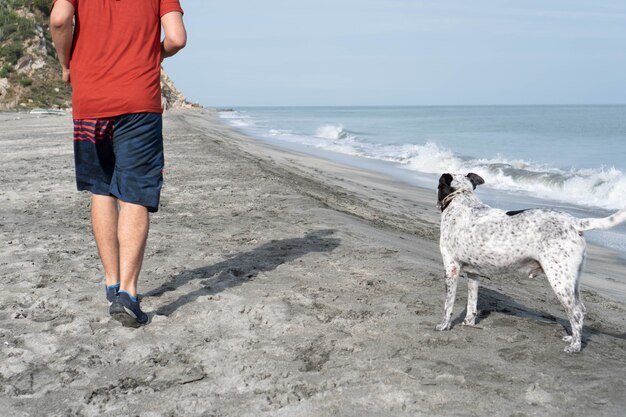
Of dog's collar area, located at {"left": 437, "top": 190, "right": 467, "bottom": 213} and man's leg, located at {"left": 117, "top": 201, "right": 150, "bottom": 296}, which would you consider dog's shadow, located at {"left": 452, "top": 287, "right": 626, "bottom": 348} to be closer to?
dog's collar area, located at {"left": 437, "top": 190, "right": 467, "bottom": 213}

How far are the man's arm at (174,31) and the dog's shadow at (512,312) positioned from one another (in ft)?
8.98

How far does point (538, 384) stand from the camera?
349 centimetres

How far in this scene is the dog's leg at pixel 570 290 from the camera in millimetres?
3918

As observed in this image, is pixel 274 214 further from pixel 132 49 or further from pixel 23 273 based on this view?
pixel 132 49

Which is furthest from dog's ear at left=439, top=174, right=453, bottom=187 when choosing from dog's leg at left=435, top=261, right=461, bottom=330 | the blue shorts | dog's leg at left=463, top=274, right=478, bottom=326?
the blue shorts

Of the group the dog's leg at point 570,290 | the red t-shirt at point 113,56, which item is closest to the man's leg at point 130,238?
the red t-shirt at point 113,56

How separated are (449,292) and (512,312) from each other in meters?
0.86

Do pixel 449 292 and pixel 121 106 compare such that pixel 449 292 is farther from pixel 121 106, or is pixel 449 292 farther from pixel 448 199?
pixel 121 106

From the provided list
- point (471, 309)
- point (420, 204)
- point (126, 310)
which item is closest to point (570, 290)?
point (471, 309)

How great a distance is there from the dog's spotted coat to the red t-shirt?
89.7 inches

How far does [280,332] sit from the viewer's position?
14.0ft

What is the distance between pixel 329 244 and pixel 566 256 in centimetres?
305

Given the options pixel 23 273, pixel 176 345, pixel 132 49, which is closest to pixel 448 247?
pixel 176 345

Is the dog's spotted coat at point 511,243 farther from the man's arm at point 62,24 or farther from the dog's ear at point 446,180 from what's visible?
the man's arm at point 62,24
